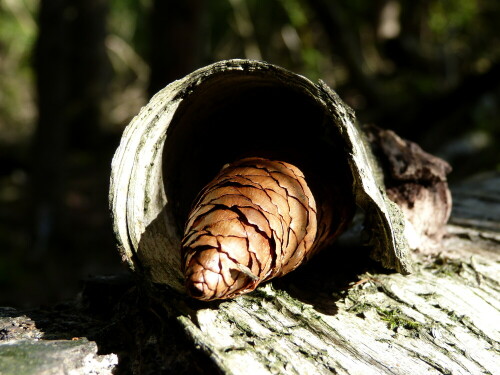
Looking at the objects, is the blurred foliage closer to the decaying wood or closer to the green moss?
the decaying wood

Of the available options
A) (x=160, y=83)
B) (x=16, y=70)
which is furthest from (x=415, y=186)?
(x=16, y=70)

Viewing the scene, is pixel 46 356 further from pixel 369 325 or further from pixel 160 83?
pixel 160 83

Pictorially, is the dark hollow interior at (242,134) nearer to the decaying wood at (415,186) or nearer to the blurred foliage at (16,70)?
the decaying wood at (415,186)

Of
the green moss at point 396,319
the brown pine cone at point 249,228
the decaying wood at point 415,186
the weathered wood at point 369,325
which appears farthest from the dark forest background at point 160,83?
the brown pine cone at point 249,228

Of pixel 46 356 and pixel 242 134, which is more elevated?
pixel 242 134

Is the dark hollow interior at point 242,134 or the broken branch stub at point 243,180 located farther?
the dark hollow interior at point 242,134
